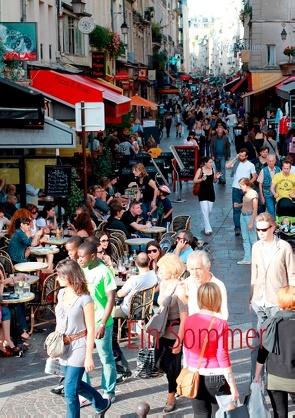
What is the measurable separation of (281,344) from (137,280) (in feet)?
10.8

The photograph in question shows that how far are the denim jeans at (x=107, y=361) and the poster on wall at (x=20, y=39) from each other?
10932mm

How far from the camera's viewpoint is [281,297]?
23.6 feet

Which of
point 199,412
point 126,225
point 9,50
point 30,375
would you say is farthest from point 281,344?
point 9,50

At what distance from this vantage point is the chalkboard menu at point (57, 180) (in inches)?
635

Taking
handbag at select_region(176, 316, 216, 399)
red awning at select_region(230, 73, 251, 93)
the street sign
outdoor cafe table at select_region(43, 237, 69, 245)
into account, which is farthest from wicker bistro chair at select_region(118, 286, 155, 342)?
red awning at select_region(230, 73, 251, 93)

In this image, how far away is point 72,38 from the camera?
30.5 metres

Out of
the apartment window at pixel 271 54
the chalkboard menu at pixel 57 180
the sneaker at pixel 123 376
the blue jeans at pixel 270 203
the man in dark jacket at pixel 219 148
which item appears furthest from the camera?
the apartment window at pixel 271 54

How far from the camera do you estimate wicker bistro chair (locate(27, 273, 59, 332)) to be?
37.5 feet

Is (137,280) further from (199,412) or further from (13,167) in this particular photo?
(13,167)

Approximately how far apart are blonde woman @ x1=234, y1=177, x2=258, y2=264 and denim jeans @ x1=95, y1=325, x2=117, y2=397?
6.03 metres

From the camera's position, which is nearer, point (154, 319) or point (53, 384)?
point (154, 319)

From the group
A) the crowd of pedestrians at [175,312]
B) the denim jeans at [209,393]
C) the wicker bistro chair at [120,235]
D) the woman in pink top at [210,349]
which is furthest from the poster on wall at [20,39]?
the denim jeans at [209,393]

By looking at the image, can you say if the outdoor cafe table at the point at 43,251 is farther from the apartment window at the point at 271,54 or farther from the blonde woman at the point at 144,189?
the apartment window at the point at 271,54

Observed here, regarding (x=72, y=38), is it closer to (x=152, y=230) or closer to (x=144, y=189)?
(x=144, y=189)
